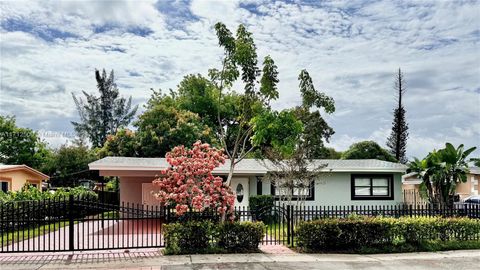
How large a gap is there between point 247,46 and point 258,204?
30.8ft

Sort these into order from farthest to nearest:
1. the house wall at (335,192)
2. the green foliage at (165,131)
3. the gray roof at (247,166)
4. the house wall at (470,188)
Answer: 1. the green foliage at (165,131)
2. the house wall at (470,188)
3. the house wall at (335,192)
4. the gray roof at (247,166)

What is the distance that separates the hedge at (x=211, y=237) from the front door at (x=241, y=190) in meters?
9.44

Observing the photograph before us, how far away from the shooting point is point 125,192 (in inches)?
989

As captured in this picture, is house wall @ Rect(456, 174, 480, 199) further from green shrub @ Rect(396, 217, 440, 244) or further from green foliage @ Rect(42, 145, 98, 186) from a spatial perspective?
green foliage @ Rect(42, 145, 98, 186)

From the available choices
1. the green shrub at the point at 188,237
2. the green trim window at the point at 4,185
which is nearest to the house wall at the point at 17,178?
the green trim window at the point at 4,185

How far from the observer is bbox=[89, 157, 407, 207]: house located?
80.3ft

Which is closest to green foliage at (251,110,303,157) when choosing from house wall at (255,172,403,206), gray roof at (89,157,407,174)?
gray roof at (89,157,407,174)

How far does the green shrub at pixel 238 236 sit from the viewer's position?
14.6 meters

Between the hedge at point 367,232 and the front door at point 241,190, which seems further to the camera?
the front door at point 241,190

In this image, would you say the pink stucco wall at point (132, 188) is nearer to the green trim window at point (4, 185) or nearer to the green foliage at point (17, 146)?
the green trim window at point (4, 185)

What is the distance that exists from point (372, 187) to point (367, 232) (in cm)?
1110

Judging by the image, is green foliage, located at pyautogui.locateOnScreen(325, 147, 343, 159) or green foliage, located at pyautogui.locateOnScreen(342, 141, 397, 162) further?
green foliage, located at pyautogui.locateOnScreen(325, 147, 343, 159)

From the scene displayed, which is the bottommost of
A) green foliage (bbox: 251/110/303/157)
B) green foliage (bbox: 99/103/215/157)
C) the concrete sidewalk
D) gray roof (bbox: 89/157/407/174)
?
the concrete sidewalk

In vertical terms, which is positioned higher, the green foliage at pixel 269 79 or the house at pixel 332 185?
the green foliage at pixel 269 79
